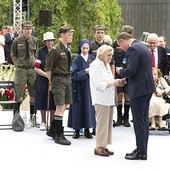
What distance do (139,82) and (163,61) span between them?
10.7ft

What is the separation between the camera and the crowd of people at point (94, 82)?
26.8 ft

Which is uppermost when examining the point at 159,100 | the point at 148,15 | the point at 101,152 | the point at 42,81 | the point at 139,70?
the point at 148,15

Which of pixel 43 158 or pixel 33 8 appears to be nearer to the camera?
pixel 43 158

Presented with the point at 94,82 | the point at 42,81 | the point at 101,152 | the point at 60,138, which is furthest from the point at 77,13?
the point at 101,152

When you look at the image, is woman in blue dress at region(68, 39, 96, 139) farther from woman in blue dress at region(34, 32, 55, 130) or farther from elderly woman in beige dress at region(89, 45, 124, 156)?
elderly woman in beige dress at region(89, 45, 124, 156)

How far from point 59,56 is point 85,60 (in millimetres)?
677

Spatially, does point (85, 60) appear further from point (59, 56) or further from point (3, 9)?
point (3, 9)

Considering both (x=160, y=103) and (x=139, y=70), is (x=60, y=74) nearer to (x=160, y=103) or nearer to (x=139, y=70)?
(x=139, y=70)

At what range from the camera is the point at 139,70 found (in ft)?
26.6

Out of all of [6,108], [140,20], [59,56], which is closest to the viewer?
[59,56]

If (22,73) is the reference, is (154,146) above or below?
below

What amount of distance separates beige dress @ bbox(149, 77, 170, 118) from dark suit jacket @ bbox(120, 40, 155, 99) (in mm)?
2404

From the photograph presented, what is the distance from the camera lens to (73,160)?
8.19m

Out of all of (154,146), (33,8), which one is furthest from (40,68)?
(33,8)
